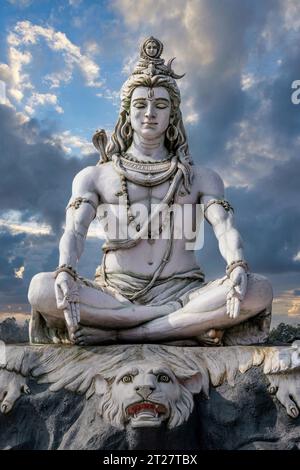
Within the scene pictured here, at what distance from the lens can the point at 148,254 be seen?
6391mm

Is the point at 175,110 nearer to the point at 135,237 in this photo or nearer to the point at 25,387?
the point at 135,237

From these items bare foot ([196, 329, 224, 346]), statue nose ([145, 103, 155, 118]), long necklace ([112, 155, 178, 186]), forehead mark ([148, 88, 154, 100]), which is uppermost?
forehead mark ([148, 88, 154, 100])

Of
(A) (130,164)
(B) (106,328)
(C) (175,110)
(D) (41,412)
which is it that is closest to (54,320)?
(B) (106,328)

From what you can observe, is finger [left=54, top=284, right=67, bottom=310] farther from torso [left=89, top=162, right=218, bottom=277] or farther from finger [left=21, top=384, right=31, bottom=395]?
torso [left=89, top=162, right=218, bottom=277]

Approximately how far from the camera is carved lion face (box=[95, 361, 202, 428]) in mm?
4867

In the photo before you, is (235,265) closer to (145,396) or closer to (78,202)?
(145,396)

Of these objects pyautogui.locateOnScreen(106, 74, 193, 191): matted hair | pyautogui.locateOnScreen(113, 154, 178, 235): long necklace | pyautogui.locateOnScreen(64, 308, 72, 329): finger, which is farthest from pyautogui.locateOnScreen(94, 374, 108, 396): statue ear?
pyautogui.locateOnScreen(106, 74, 193, 191): matted hair

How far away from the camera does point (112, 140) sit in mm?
6859

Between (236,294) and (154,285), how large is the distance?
39.8 inches

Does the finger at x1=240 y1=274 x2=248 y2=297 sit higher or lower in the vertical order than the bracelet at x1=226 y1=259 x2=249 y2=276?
lower

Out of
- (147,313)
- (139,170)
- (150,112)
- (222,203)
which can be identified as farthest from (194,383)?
(150,112)

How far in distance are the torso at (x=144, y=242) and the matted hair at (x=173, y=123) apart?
170 mm

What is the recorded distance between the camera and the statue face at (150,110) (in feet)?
21.6

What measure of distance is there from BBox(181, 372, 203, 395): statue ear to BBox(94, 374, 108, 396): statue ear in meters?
0.60
